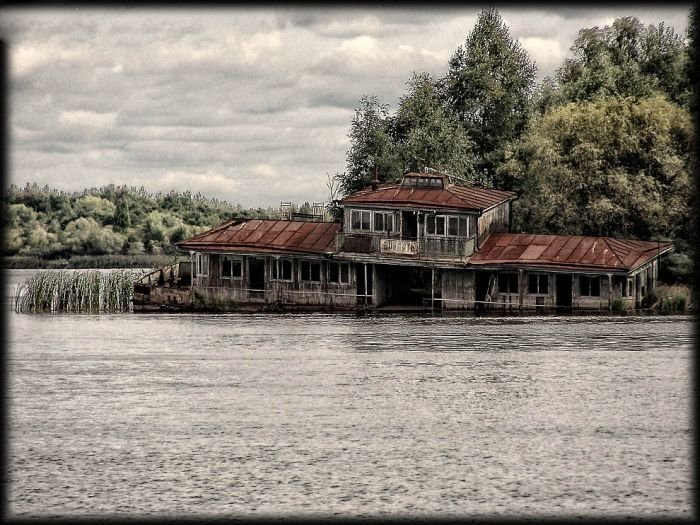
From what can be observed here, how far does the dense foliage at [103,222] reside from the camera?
4451 inches

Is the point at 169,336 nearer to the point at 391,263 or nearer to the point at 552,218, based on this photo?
the point at 391,263

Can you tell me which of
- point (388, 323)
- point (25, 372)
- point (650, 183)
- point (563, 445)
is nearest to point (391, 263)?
point (388, 323)

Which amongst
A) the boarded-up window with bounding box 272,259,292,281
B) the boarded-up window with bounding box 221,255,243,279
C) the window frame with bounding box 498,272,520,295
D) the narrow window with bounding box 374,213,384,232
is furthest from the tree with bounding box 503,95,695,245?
the boarded-up window with bounding box 221,255,243,279

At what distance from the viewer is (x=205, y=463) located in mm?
27016

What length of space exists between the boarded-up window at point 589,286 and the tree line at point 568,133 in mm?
5377

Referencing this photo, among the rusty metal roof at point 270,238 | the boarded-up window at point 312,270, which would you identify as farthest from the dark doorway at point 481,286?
the boarded-up window at point 312,270

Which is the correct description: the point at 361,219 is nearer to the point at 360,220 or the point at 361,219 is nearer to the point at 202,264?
the point at 360,220

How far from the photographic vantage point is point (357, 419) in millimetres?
33062

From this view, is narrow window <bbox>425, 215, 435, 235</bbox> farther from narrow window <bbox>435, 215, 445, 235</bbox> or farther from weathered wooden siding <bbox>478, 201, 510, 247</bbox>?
weathered wooden siding <bbox>478, 201, 510, 247</bbox>

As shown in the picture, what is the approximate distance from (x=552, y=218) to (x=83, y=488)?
4654 centimetres

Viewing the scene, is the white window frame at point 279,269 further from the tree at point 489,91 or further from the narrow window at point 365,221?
the tree at point 489,91

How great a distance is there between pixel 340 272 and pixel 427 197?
22.6 ft

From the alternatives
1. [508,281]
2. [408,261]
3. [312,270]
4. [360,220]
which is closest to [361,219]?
[360,220]

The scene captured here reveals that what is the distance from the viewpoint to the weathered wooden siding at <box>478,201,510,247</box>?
206ft
